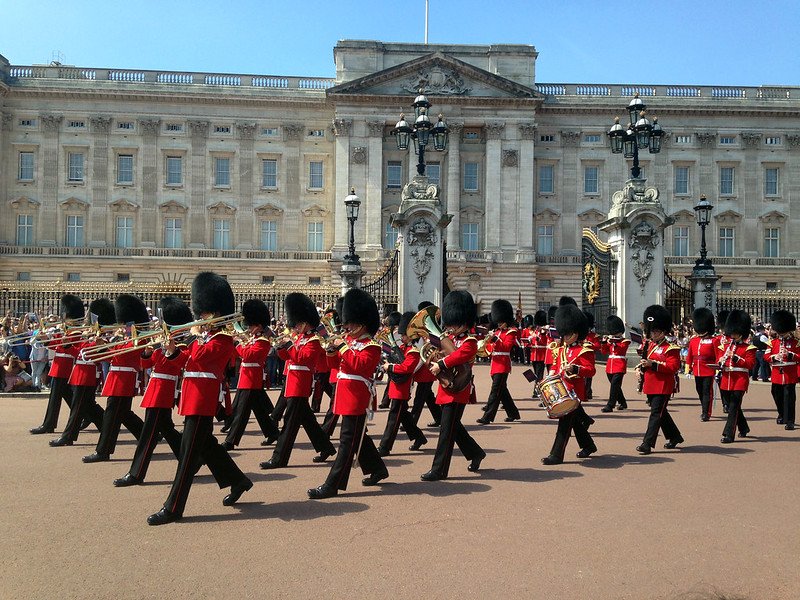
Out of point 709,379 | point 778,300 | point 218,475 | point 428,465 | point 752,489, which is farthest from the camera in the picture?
point 778,300

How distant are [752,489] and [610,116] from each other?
38.2m

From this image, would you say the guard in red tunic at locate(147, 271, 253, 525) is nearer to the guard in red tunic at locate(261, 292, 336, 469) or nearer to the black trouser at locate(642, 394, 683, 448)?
the guard in red tunic at locate(261, 292, 336, 469)

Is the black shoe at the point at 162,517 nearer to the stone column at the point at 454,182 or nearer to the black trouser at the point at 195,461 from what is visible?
the black trouser at the point at 195,461

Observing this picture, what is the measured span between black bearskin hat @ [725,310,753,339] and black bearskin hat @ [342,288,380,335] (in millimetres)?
5910

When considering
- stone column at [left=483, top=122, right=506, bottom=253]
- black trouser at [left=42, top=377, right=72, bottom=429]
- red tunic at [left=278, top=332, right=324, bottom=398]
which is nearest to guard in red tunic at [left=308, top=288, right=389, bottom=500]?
red tunic at [left=278, top=332, right=324, bottom=398]

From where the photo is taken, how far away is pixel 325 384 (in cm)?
1149

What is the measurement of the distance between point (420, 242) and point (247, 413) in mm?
9926

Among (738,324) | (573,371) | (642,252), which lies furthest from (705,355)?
(642,252)

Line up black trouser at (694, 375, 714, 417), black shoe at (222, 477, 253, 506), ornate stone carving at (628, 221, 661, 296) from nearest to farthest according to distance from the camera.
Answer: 1. black shoe at (222, 477, 253, 506)
2. black trouser at (694, 375, 714, 417)
3. ornate stone carving at (628, 221, 661, 296)

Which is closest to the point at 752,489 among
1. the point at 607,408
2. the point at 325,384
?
the point at 607,408

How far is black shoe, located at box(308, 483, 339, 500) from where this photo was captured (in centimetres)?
610

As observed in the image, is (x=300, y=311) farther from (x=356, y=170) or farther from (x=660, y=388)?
(x=356, y=170)

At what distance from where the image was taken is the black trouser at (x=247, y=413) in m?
8.35

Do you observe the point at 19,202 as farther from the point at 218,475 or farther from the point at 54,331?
the point at 218,475
